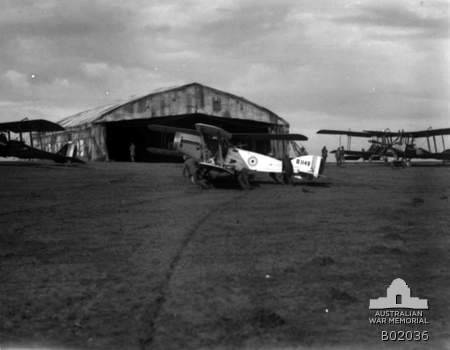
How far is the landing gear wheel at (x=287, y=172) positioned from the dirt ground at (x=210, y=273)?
731 cm

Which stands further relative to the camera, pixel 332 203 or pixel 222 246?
pixel 332 203

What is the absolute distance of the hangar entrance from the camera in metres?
36.7

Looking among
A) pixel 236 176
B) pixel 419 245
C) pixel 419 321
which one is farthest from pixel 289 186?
pixel 419 321

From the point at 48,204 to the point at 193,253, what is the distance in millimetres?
5845

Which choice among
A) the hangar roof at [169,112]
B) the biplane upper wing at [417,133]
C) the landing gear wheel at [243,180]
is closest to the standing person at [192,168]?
the landing gear wheel at [243,180]

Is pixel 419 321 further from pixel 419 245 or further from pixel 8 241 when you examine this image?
pixel 8 241

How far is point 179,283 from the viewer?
18.3 feet

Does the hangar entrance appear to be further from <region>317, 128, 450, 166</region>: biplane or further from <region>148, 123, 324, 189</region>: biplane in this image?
<region>148, 123, 324, 189</region>: biplane

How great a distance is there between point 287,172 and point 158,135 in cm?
2475

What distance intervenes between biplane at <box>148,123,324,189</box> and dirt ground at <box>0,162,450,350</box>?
542cm

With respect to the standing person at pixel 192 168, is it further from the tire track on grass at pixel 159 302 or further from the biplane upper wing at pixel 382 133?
the biplane upper wing at pixel 382 133

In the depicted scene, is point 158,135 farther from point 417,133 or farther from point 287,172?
point 287,172

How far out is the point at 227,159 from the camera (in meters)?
18.6

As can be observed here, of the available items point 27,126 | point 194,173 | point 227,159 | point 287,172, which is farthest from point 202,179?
point 27,126
